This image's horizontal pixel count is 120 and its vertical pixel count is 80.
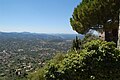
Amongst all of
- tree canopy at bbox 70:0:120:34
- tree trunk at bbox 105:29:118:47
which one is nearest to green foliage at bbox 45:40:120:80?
tree canopy at bbox 70:0:120:34

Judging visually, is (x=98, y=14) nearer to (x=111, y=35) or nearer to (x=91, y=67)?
(x=111, y=35)

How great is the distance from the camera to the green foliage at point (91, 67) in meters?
12.0

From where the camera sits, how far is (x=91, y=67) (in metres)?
12.0

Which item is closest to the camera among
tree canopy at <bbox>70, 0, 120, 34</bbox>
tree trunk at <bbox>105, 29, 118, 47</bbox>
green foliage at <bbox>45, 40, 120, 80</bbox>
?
green foliage at <bbox>45, 40, 120, 80</bbox>

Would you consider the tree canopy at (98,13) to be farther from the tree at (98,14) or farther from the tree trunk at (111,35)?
the tree trunk at (111,35)

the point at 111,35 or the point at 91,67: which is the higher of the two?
the point at 111,35

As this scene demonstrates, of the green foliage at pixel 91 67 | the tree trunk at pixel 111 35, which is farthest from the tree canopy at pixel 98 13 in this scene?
the green foliage at pixel 91 67

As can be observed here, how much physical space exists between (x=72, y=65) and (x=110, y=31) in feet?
47.4

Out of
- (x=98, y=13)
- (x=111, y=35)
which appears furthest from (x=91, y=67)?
(x=111, y=35)

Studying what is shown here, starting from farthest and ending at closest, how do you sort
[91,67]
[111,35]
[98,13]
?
[111,35], [98,13], [91,67]

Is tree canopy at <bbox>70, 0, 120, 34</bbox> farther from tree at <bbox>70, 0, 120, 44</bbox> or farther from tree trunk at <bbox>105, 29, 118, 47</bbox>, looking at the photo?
tree trunk at <bbox>105, 29, 118, 47</bbox>

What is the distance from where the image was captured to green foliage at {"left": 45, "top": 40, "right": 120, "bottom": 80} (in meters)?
12.0

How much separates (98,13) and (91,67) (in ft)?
38.4

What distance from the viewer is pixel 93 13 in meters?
23.2
